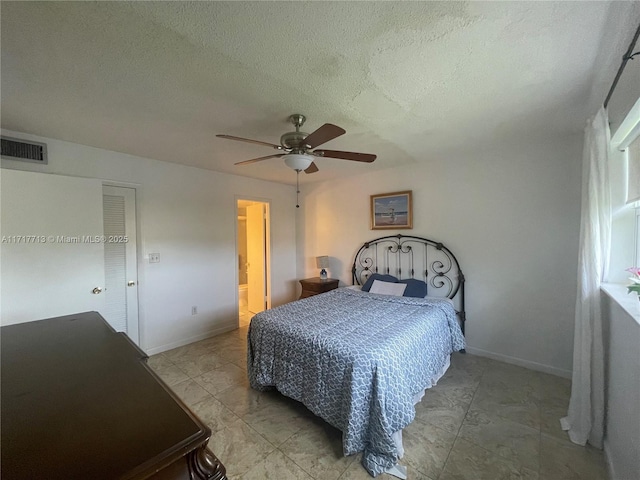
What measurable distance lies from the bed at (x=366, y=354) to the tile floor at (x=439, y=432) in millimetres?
165

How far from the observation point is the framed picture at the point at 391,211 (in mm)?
3555

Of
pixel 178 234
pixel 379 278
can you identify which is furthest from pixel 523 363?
pixel 178 234

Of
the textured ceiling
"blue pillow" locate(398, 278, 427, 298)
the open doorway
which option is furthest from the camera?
the open doorway

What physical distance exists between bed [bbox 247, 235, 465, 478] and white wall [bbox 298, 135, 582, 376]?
27 cm

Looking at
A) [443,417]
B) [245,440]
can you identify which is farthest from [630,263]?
[245,440]

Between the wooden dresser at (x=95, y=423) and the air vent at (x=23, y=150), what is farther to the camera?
the air vent at (x=23, y=150)

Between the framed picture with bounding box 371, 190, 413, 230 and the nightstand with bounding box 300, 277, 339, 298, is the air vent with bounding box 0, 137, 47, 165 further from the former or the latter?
the framed picture with bounding box 371, 190, 413, 230

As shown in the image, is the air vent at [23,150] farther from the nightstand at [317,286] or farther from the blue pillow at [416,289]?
the blue pillow at [416,289]

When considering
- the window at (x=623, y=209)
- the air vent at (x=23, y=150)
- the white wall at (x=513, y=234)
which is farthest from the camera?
the white wall at (x=513, y=234)

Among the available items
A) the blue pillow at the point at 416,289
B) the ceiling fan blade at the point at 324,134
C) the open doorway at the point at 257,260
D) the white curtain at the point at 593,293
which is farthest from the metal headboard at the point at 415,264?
the ceiling fan blade at the point at 324,134

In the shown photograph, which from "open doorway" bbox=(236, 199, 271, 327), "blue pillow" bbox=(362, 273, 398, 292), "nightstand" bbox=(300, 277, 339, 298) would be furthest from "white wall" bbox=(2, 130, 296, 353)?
"blue pillow" bbox=(362, 273, 398, 292)

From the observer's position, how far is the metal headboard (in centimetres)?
322

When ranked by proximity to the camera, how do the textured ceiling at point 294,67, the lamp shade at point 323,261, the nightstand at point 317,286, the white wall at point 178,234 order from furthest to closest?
the lamp shade at point 323,261, the nightstand at point 317,286, the white wall at point 178,234, the textured ceiling at point 294,67

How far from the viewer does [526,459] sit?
1.66 m
